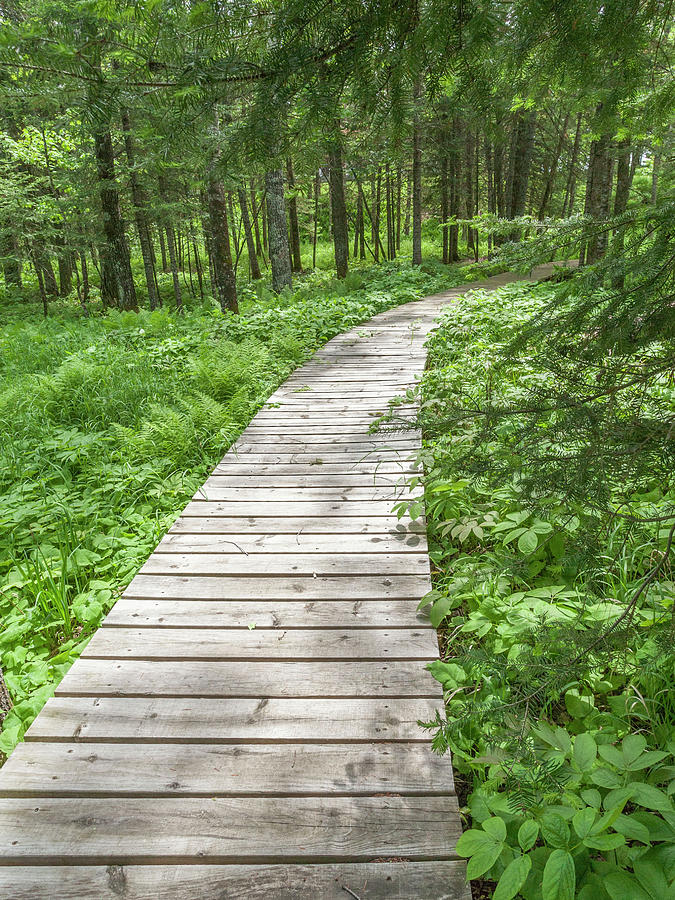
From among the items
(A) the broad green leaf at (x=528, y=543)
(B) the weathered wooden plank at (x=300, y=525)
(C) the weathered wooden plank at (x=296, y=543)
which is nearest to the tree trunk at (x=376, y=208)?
(B) the weathered wooden plank at (x=300, y=525)

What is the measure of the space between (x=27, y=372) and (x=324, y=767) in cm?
770

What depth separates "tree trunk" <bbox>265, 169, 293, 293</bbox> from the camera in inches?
485

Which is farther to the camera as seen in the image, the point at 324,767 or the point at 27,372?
the point at 27,372

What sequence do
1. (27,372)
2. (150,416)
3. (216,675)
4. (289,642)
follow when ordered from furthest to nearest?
(27,372) < (150,416) < (289,642) < (216,675)

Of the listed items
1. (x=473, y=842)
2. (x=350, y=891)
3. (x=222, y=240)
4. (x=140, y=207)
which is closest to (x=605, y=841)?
(x=473, y=842)

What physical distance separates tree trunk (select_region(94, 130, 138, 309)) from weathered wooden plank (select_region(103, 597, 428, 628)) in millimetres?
12262

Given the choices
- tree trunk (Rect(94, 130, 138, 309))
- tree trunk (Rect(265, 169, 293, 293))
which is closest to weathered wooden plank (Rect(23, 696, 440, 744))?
tree trunk (Rect(265, 169, 293, 293))

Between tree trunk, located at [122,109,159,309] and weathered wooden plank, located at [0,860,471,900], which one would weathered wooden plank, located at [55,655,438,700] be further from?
tree trunk, located at [122,109,159,309]

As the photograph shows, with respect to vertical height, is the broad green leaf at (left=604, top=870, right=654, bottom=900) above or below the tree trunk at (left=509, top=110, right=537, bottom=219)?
below

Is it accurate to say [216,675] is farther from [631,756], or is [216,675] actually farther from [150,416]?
[150,416]

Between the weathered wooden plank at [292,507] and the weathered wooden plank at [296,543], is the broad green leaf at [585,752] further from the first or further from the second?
the weathered wooden plank at [292,507]

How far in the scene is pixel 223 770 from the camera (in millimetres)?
2139

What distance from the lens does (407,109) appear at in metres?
2.17

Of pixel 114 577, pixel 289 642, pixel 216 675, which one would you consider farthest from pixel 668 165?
pixel 114 577
